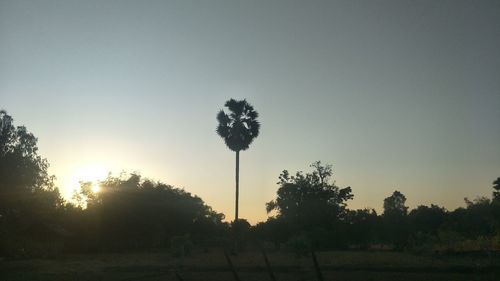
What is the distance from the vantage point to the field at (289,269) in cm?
2069

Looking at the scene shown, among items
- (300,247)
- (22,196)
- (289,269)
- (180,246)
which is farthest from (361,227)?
(22,196)

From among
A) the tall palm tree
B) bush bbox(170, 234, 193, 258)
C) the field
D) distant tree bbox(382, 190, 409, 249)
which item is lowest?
the field

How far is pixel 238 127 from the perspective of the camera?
4347cm

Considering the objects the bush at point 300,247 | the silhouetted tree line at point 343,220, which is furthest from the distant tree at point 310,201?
the bush at point 300,247

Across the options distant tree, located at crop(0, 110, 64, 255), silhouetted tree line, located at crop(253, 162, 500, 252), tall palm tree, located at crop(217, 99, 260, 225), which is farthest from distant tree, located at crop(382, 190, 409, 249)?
distant tree, located at crop(0, 110, 64, 255)

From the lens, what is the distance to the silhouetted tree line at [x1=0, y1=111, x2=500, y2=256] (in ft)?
133

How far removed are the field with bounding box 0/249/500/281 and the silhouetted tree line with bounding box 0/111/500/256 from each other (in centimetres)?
585

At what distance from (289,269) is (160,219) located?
2711 centimetres

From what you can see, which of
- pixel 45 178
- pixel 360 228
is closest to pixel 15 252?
pixel 45 178

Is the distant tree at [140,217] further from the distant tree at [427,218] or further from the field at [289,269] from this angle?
the distant tree at [427,218]

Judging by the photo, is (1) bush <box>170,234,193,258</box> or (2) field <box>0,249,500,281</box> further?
(1) bush <box>170,234,193,258</box>

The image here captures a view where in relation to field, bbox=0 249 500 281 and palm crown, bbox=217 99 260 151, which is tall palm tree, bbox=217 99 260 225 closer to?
palm crown, bbox=217 99 260 151

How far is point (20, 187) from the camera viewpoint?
1881 inches

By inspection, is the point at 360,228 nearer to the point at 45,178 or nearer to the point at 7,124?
the point at 45,178
